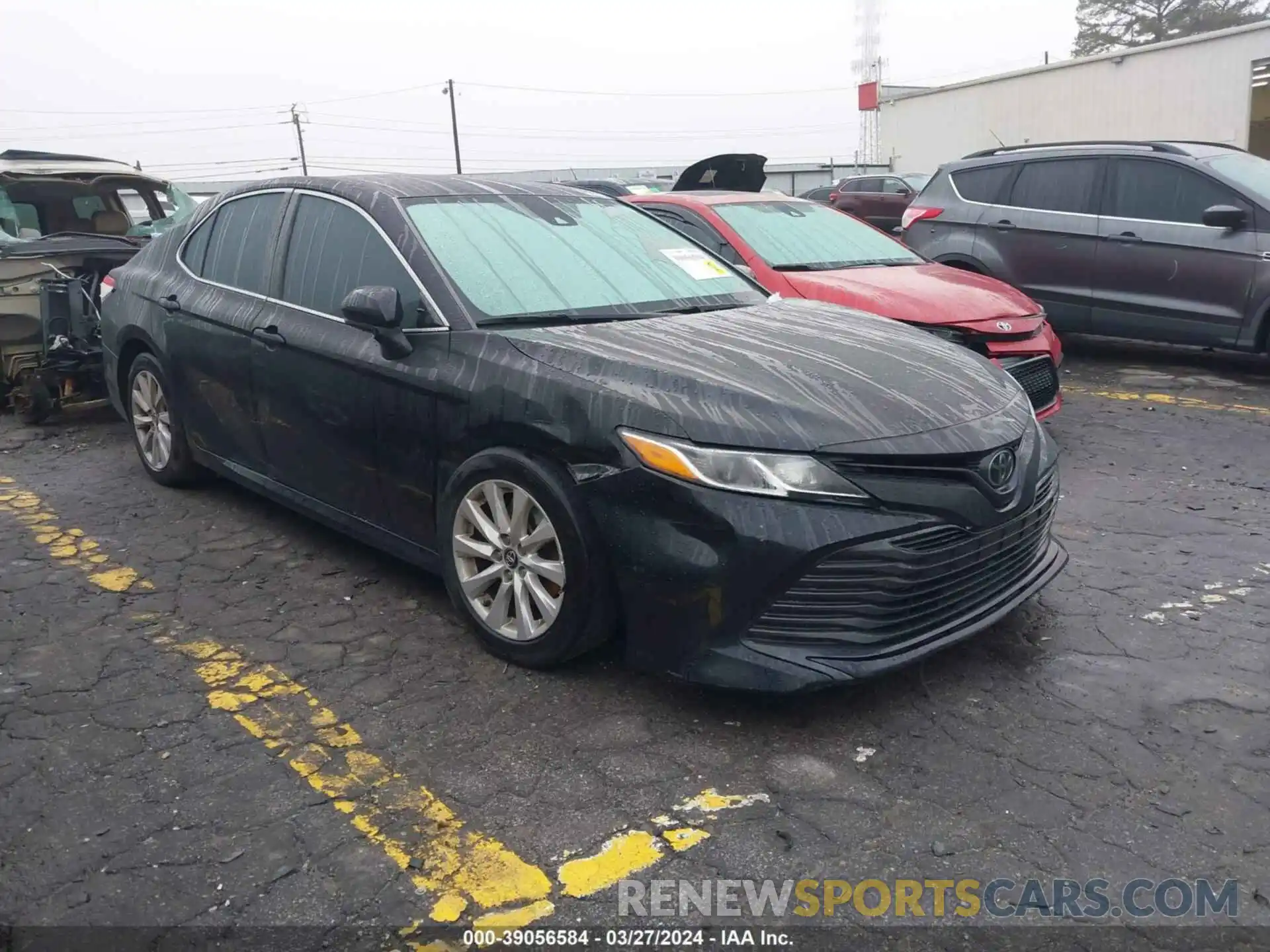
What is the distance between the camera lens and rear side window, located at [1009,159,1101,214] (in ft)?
28.6

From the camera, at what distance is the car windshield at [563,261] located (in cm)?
394

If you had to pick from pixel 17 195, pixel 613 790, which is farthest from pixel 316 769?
pixel 17 195

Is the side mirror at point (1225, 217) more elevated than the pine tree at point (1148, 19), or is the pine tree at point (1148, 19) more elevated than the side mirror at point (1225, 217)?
the pine tree at point (1148, 19)

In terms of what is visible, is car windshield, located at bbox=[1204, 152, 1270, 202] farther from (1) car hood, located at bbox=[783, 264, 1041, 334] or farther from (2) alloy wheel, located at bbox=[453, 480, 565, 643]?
(2) alloy wheel, located at bbox=[453, 480, 565, 643]

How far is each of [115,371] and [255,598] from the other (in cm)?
222

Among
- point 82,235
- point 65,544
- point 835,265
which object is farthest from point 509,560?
point 82,235

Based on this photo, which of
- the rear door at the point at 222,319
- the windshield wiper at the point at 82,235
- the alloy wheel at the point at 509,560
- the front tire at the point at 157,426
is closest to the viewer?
the alloy wheel at the point at 509,560

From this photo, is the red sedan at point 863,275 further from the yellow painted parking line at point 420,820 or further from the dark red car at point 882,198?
the dark red car at point 882,198

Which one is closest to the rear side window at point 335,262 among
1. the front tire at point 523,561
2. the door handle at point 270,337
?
the door handle at point 270,337

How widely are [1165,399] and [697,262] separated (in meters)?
4.55

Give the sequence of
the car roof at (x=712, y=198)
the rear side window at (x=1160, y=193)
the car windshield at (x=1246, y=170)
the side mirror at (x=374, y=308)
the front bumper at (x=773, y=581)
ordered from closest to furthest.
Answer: the front bumper at (x=773, y=581) < the side mirror at (x=374, y=308) < the car roof at (x=712, y=198) < the car windshield at (x=1246, y=170) < the rear side window at (x=1160, y=193)

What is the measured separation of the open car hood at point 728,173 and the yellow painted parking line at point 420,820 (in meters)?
7.68

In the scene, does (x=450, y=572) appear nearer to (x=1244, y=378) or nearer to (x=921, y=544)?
(x=921, y=544)

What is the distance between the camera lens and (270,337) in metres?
4.46
